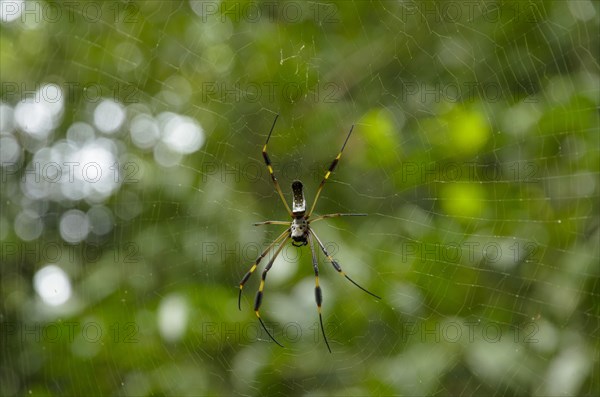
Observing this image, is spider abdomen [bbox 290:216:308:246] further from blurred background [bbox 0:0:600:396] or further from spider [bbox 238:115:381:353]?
blurred background [bbox 0:0:600:396]

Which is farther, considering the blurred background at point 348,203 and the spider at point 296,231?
the spider at point 296,231

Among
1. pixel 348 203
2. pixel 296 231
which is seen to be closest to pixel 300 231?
pixel 296 231

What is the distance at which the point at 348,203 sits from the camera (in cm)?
288

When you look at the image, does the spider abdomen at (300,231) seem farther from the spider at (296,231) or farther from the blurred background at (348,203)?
the blurred background at (348,203)

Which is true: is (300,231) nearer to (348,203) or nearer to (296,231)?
(296,231)

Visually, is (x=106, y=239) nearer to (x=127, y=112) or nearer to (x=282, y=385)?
(x=127, y=112)

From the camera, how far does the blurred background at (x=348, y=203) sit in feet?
7.64

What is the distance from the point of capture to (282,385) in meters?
2.44

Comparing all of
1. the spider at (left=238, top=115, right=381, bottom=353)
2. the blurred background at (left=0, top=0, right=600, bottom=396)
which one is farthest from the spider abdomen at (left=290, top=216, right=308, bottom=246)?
the blurred background at (left=0, top=0, right=600, bottom=396)

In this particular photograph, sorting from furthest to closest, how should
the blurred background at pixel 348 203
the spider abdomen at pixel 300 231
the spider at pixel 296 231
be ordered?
the spider abdomen at pixel 300 231 → the spider at pixel 296 231 → the blurred background at pixel 348 203

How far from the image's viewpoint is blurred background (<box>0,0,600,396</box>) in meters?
2.33

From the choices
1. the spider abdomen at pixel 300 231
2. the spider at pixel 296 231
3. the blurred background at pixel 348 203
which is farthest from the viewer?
the spider abdomen at pixel 300 231

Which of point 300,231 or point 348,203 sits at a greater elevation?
point 348,203

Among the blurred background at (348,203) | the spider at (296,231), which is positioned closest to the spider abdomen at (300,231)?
the spider at (296,231)
